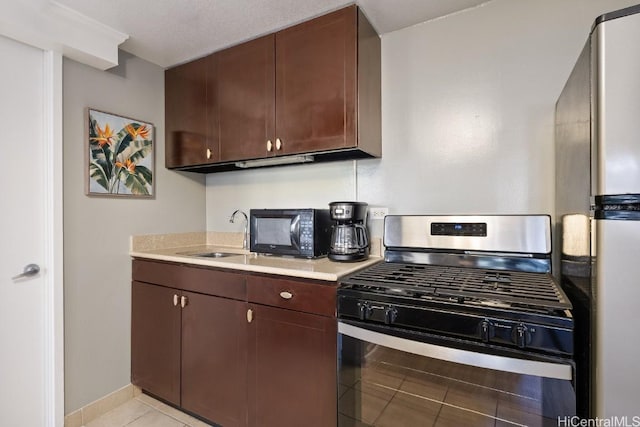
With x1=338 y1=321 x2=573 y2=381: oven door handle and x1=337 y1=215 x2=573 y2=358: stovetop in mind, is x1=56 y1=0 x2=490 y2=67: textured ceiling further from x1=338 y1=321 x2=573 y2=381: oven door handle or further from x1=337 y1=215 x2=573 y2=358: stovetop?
x1=338 y1=321 x2=573 y2=381: oven door handle

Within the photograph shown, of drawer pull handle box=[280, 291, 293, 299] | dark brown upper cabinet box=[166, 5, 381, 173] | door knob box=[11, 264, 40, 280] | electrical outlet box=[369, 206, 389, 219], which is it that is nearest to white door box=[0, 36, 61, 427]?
door knob box=[11, 264, 40, 280]

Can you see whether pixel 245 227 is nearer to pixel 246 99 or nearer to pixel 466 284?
pixel 246 99

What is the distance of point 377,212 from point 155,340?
162 cm

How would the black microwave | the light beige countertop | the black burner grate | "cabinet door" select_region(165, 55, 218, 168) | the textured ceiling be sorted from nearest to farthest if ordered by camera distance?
the black burner grate, the light beige countertop, the textured ceiling, the black microwave, "cabinet door" select_region(165, 55, 218, 168)

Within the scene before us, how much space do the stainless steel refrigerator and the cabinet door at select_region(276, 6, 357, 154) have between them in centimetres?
97

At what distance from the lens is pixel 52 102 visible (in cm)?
172

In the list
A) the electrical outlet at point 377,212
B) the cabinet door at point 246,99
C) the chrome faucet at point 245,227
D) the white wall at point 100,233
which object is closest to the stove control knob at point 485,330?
the electrical outlet at point 377,212

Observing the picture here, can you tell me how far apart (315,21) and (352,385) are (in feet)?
5.88

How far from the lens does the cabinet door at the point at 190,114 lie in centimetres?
212

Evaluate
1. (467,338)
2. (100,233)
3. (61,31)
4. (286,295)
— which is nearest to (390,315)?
(467,338)

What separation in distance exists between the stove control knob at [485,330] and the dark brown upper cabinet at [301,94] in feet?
3.25

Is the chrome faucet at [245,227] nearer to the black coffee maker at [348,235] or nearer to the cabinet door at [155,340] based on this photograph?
the cabinet door at [155,340]

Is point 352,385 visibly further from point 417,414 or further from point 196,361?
point 196,361

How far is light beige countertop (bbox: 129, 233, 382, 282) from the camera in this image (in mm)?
1444
